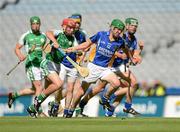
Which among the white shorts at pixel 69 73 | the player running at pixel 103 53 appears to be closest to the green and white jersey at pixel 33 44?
the white shorts at pixel 69 73

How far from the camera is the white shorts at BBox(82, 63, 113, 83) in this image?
1332 centimetres

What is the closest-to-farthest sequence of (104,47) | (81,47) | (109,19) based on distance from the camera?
(81,47) < (104,47) < (109,19)

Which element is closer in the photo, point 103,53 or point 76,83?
point 103,53

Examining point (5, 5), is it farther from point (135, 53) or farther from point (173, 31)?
point (135, 53)

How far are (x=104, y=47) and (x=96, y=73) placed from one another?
1.72ft

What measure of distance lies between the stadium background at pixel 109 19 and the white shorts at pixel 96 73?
8.23 metres

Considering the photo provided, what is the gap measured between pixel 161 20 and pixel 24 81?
4.54m

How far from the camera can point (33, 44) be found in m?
14.4

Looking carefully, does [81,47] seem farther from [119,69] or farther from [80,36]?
[119,69]

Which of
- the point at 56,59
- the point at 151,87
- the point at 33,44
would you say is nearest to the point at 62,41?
the point at 56,59

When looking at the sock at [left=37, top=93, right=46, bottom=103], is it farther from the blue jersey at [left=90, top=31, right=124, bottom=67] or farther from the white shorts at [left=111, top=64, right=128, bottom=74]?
the white shorts at [left=111, top=64, right=128, bottom=74]

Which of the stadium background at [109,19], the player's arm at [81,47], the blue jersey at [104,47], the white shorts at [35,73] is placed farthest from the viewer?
the stadium background at [109,19]

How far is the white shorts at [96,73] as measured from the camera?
13.3 meters

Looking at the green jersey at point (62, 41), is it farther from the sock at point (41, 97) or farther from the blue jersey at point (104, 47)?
the sock at point (41, 97)
